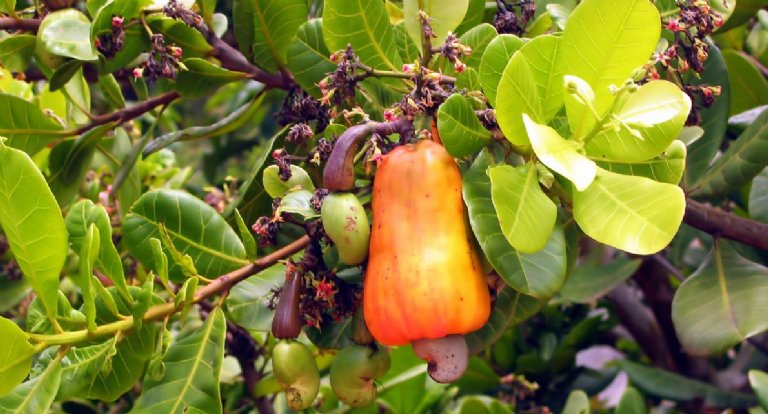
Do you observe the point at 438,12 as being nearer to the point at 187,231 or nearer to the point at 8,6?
the point at 187,231

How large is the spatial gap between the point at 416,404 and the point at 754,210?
1.90 feet

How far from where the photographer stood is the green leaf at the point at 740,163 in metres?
1.21

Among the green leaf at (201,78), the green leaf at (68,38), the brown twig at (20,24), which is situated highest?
the green leaf at (68,38)

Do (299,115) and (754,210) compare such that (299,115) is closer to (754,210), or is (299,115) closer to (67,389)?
(67,389)

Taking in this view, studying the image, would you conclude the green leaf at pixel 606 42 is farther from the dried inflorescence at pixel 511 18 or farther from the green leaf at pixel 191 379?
the green leaf at pixel 191 379

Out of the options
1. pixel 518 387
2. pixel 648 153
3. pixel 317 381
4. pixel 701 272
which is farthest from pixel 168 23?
pixel 518 387

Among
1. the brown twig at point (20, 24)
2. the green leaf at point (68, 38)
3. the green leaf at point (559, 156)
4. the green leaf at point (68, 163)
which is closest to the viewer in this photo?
the green leaf at point (559, 156)

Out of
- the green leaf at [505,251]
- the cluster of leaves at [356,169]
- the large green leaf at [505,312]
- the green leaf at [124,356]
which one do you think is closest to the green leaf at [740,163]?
the cluster of leaves at [356,169]

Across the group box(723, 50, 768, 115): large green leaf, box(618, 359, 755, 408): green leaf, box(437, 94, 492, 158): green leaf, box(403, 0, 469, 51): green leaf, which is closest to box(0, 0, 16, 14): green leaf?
box(403, 0, 469, 51): green leaf

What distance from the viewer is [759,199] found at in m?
1.34

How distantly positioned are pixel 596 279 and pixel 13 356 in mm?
1032

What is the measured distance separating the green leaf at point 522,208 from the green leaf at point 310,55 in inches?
15.0

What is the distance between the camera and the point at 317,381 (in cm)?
99

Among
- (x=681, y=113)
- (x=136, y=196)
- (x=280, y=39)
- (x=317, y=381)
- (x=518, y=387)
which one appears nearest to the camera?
(x=681, y=113)
